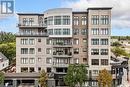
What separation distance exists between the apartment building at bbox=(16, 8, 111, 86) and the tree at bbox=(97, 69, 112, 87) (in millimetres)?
4773

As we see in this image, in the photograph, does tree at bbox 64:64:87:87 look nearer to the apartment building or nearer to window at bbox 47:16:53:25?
the apartment building

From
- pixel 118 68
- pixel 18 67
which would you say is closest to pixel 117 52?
pixel 118 68

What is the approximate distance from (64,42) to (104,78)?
473 inches

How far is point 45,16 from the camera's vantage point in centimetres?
6644

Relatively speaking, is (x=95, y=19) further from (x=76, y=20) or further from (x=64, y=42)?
(x=64, y=42)

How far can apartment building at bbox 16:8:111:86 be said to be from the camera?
63.2 meters

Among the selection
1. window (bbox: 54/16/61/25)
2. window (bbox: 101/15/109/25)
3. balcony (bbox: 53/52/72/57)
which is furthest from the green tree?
window (bbox: 101/15/109/25)

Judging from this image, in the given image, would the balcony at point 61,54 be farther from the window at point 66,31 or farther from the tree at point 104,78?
the tree at point 104,78

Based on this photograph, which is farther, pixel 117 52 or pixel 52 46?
pixel 117 52

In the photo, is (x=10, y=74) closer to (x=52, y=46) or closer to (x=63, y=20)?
(x=52, y=46)

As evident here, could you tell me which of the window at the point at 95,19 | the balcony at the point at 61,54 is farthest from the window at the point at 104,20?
the balcony at the point at 61,54

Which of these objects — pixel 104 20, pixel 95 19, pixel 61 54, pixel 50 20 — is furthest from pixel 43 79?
pixel 104 20

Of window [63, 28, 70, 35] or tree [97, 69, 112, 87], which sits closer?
tree [97, 69, 112, 87]

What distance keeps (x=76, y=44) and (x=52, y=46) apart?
5.11 metres
